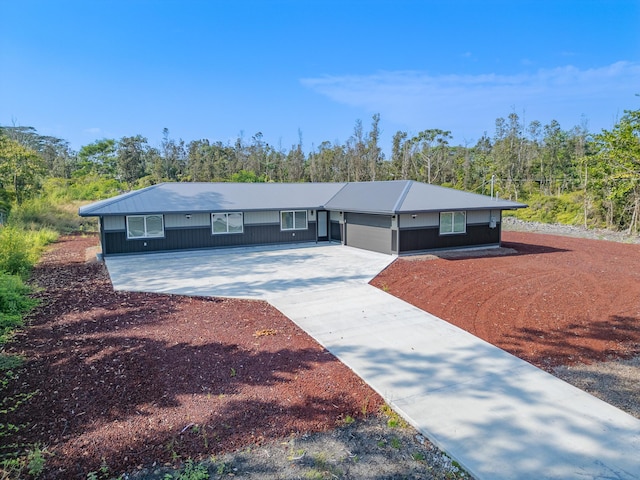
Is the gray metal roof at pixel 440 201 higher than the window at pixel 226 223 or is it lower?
higher

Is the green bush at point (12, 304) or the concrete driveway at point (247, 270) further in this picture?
the concrete driveway at point (247, 270)

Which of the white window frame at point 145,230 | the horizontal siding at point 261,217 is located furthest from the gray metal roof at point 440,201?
the white window frame at point 145,230

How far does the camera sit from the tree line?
24.4 m

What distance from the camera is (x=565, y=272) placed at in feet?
38.4

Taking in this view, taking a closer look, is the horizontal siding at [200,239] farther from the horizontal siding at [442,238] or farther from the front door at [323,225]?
the horizontal siding at [442,238]

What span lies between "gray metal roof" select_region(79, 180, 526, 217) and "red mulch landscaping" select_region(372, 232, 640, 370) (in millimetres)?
2343

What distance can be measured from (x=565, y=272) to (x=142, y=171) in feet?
145

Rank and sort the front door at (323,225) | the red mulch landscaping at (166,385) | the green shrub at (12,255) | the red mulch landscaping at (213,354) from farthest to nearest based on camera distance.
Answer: the front door at (323,225), the green shrub at (12,255), the red mulch landscaping at (213,354), the red mulch landscaping at (166,385)

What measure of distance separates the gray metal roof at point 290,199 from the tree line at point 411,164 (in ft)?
33.9

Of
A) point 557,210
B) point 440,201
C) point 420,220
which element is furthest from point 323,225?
point 557,210

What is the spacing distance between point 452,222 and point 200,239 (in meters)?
10.1

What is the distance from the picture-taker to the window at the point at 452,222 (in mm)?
15773

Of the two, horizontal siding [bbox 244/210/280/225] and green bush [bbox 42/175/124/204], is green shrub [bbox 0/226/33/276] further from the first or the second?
green bush [bbox 42/175/124/204]

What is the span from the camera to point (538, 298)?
906 centimetres
